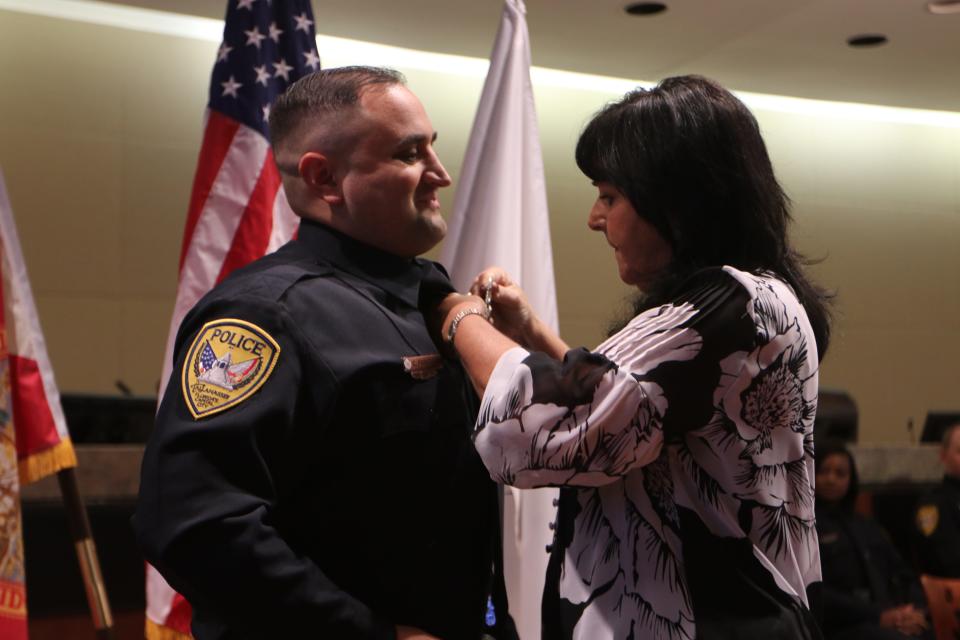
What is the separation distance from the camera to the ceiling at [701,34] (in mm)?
5102

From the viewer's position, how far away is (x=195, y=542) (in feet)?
4.15

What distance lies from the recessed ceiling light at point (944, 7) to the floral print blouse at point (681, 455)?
4.36 meters

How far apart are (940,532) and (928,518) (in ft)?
0.25

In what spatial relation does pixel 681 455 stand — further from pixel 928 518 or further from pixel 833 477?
pixel 928 518

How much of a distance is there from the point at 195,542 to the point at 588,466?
18.1 inches

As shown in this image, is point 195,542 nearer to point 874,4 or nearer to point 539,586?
point 539,586

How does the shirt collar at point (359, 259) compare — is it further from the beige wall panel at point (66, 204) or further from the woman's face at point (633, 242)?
the beige wall panel at point (66, 204)

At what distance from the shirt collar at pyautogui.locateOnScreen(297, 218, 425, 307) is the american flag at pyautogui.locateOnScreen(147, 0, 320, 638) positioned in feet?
3.59

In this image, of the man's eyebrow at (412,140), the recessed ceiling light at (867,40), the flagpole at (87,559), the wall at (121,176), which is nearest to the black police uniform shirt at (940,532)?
the wall at (121,176)

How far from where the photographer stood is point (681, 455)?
134cm

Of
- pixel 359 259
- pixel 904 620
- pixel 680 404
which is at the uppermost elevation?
pixel 359 259

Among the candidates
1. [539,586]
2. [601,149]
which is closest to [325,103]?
[601,149]

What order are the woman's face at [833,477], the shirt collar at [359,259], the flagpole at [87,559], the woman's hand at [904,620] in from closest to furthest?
1. the shirt collar at [359,259]
2. the flagpole at [87,559]
3. the woman's hand at [904,620]
4. the woman's face at [833,477]

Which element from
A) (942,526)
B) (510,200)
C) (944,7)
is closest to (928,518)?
(942,526)
